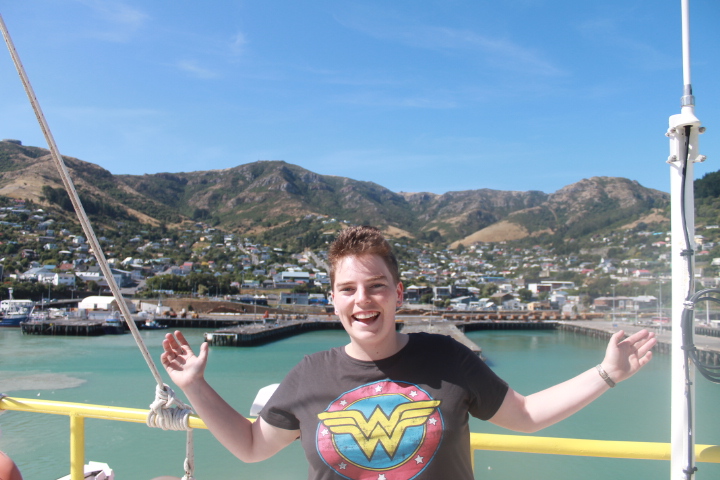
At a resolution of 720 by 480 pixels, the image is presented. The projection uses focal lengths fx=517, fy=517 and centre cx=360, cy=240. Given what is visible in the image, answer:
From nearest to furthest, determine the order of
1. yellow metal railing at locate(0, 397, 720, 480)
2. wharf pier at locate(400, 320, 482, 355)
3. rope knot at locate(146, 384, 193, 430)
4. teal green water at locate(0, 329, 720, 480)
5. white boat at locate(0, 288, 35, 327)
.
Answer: yellow metal railing at locate(0, 397, 720, 480), rope knot at locate(146, 384, 193, 430), teal green water at locate(0, 329, 720, 480), wharf pier at locate(400, 320, 482, 355), white boat at locate(0, 288, 35, 327)

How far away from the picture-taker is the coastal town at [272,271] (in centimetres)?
6975

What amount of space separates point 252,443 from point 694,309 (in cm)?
137

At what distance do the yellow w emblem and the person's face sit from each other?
0.18m

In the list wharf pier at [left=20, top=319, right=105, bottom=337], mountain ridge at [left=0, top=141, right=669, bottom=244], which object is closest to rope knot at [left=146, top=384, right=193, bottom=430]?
wharf pier at [left=20, top=319, right=105, bottom=337]

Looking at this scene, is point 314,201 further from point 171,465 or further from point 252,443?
point 252,443

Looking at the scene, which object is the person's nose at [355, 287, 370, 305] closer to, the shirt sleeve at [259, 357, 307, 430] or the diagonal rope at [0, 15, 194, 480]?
the shirt sleeve at [259, 357, 307, 430]

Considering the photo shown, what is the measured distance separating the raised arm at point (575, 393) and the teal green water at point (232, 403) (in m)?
3.08

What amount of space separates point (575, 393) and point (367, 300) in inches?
26.2

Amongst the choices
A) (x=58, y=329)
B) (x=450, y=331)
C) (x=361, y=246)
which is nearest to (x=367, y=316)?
(x=361, y=246)

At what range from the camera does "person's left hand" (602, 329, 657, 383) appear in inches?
58.6

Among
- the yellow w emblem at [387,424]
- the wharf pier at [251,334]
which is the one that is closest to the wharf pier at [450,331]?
the wharf pier at [251,334]

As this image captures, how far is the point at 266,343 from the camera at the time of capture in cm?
4616

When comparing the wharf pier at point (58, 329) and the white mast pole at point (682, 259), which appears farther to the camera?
the wharf pier at point (58, 329)

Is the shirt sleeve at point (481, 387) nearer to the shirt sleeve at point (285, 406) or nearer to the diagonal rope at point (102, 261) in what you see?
the shirt sleeve at point (285, 406)
